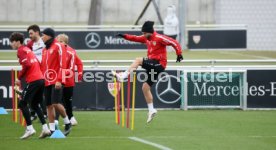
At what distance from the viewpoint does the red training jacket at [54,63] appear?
1719 centimetres

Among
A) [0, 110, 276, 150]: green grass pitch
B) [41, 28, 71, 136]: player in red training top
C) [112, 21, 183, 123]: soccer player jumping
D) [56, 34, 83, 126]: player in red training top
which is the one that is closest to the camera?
[0, 110, 276, 150]: green grass pitch

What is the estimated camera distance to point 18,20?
5062cm

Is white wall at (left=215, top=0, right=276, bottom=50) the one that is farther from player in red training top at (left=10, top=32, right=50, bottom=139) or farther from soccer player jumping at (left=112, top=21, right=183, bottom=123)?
player in red training top at (left=10, top=32, right=50, bottom=139)

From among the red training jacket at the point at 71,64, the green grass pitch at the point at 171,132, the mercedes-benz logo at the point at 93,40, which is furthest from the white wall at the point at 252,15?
the red training jacket at the point at 71,64

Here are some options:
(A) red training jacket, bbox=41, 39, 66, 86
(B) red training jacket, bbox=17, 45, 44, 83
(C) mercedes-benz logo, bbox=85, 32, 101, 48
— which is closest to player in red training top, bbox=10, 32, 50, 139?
(B) red training jacket, bbox=17, 45, 44, 83

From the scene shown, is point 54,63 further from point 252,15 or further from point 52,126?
point 252,15

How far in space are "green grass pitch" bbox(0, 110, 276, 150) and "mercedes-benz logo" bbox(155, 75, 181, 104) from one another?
0.88 metres

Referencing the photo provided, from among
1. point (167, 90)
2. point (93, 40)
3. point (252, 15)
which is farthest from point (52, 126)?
point (252, 15)

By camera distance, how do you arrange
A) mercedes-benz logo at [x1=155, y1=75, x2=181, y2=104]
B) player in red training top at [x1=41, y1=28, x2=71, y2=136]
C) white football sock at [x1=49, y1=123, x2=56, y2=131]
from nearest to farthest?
player in red training top at [x1=41, y1=28, x2=71, y2=136]
white football sock at [x1=49, y1=123, x2=56, y2=131]
mercedes-benz logo at [x1=155, y1=75, x2=181, y2=104]

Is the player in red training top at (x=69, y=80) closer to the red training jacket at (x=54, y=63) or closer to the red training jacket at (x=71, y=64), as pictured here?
the red training jacket at (x=71, y=64)

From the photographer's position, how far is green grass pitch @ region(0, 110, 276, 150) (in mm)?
15977

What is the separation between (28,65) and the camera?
16766mm

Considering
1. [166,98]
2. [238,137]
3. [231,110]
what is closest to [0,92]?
[166,98]

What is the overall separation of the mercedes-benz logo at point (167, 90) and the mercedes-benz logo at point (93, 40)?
17.0m
